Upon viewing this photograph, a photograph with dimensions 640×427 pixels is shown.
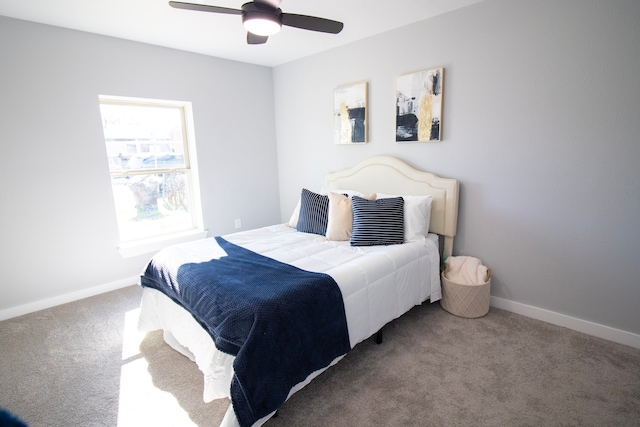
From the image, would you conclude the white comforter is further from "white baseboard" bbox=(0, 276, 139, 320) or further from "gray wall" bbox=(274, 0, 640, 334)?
"white baseboard" bbox=(0, 276, 139, 320)

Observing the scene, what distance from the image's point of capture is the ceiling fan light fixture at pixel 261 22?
182 centimetres

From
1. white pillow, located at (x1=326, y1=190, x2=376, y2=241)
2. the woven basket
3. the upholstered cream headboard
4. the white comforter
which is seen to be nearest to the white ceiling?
the upholstered cream headboard

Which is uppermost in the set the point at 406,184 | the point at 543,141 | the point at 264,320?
the point at 543,141

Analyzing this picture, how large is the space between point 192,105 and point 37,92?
132 cm

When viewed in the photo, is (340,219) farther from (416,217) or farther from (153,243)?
(153,243)

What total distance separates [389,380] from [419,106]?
2244mm

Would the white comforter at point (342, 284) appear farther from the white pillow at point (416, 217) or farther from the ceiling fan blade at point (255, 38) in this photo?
the ceiling fan blade at point (255, 38)

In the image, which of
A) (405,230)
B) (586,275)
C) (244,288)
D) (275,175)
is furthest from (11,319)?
(586,275)

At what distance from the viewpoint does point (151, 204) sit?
365 centimetres

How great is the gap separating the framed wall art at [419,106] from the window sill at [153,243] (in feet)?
8.34

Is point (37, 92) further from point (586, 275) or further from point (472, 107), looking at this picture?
point (586, 275)

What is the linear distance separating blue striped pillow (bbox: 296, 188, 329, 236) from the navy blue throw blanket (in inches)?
34.6

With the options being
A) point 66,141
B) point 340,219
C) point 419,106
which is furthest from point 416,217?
point 66,141

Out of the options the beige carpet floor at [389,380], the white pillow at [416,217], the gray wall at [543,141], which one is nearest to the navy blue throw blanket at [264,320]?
the beige carpet floor at [389,380]
